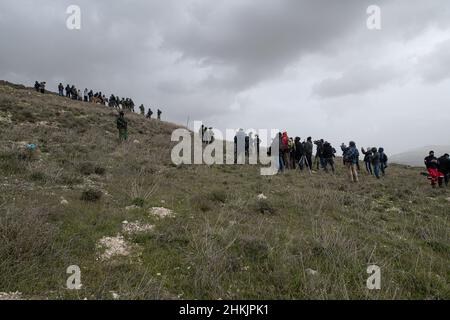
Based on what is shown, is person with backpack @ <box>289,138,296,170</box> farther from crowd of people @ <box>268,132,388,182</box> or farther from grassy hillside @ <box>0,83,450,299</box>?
grassy hillside @ <box>0,83,450,299</box>

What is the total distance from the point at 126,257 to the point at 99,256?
387 millimetres

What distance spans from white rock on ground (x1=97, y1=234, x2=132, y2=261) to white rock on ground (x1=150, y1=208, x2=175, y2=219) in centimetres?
127

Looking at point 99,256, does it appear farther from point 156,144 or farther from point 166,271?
point 156,144

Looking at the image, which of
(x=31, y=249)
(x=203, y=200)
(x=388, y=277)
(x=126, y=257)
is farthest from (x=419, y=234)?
(x=31, y=249)

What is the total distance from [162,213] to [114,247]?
1788mm

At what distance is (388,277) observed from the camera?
14.4 ft

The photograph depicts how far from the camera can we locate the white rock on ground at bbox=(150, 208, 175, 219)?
643cm

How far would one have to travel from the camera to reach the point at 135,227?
5695mm

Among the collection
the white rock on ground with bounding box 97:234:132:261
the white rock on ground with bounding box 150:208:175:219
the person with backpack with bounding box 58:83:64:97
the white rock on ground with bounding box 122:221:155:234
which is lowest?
the white rock on ground with bounding box 97:234:132:261

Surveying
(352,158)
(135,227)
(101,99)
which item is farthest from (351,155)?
(101,99)

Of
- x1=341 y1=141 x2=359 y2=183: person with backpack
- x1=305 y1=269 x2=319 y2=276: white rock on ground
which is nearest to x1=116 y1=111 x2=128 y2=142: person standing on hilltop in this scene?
x1=341 y1=141 x2=359 y2=183: person with backpack

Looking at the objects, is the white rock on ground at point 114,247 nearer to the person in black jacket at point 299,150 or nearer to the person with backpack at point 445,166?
the person in black jacket at point 299,150

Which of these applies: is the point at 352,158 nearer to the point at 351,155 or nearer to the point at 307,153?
the point at 351,155

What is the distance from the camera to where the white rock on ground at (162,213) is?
6432mm
